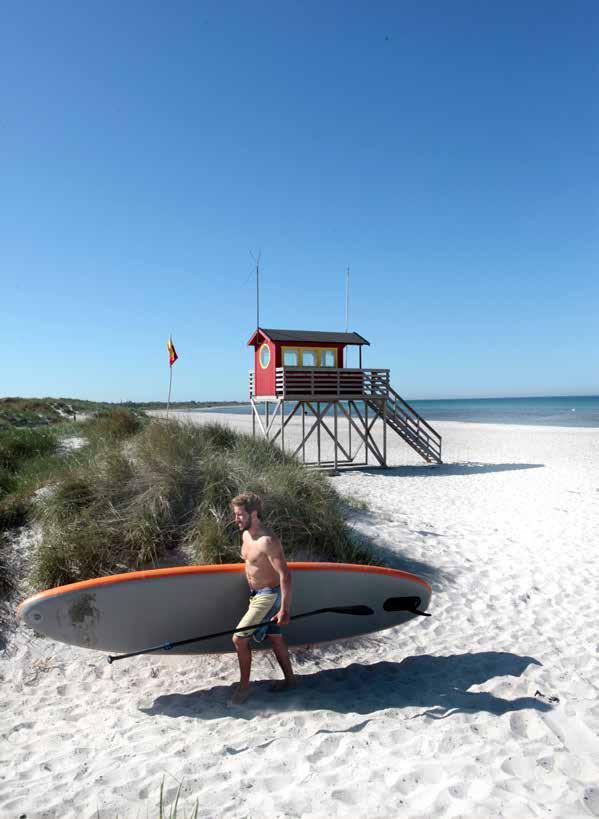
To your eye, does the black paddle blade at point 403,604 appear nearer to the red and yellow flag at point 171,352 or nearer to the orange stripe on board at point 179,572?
the orange stripe on board at point 179,572

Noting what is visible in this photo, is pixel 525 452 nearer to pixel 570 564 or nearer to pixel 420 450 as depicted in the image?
pixel 420 450

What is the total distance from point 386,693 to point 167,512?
2919mm

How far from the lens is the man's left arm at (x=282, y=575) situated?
Answer: 152 inches

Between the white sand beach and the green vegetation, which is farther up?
the green vegetation

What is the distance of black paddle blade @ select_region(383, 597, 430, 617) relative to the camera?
15.7 ft

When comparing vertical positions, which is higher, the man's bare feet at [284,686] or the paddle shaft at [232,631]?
the paddle shaft at [232,631]

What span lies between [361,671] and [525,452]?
19.3 m

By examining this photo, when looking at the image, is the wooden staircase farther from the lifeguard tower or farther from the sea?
the sea

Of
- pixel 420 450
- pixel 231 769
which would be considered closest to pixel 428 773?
pixel 231 769

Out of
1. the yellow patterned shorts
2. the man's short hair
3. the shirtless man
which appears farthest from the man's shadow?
the man's short hair

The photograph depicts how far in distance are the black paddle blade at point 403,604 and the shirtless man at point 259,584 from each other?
3.51 ft

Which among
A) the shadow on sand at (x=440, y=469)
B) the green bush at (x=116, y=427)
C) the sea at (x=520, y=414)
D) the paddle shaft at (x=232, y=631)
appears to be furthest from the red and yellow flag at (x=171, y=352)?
the sea at (x=520, y=414)

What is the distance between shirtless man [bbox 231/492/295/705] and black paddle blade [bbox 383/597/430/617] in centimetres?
107

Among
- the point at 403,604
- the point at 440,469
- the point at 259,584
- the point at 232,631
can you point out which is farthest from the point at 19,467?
the point at 440,469
